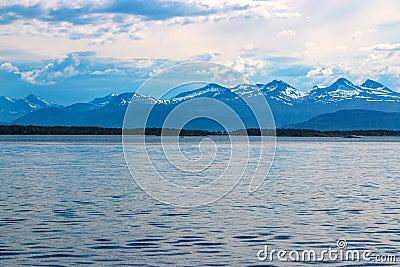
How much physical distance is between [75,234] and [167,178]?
762 inches

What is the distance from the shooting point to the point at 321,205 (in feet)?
90.0

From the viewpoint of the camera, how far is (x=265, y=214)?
80.8 ft

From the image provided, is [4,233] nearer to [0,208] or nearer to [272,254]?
[0,208]

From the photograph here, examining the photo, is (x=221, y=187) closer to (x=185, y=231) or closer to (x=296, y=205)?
(x=296, y=205)

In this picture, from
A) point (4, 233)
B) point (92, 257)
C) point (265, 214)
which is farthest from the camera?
point (265, 214)

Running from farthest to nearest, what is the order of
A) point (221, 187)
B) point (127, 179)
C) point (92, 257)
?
point (127, 179)
point (221, 187)
point (92, 257)

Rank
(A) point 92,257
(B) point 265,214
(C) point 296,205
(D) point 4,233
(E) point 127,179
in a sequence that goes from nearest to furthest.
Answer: (A) point 92,257 < (D) point 4,233 < (B) point 265,214 < (C) point 296,205 < (E) point 127,179

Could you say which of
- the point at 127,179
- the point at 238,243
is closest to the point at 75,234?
the point at 238,243

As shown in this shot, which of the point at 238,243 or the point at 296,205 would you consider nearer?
the point at 238,243

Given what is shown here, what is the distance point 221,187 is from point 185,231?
45.0ft

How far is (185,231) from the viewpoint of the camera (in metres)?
21.2

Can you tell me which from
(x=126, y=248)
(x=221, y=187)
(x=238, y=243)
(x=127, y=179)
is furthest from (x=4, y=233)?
(x=127, y=179)

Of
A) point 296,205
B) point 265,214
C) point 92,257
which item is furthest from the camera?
point 296,205

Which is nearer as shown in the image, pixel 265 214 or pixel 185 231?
pixel 185 231
